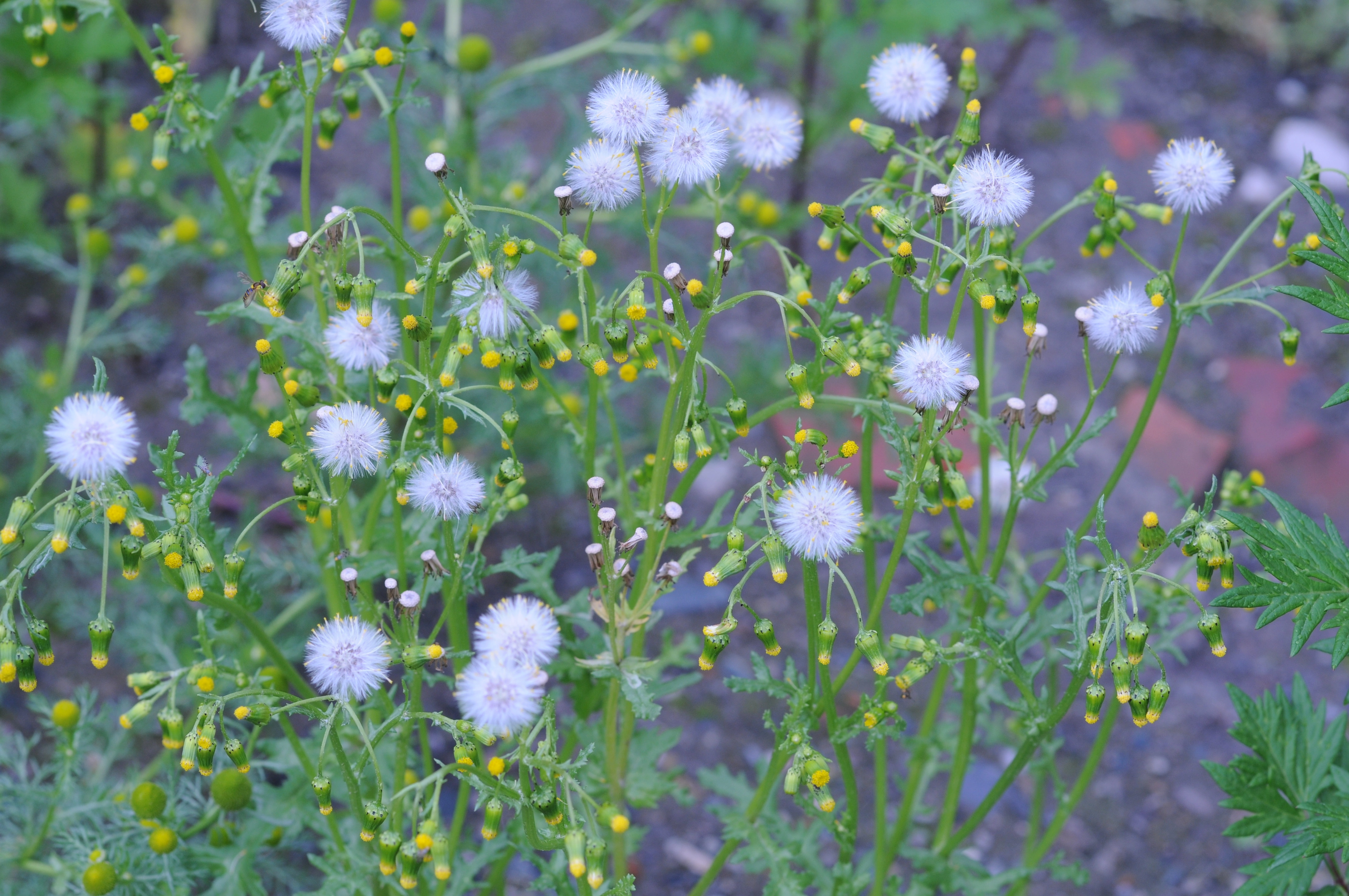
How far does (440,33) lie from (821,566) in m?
3.31

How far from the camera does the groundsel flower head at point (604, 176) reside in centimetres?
188

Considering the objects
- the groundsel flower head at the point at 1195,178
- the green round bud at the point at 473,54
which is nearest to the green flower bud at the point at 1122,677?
the groundsel flower head at the point at 1195,178

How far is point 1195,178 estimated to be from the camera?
206cm

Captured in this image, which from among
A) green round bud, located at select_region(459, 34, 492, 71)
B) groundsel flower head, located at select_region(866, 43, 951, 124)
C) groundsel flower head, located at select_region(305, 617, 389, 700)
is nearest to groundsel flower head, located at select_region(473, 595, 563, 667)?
groundsel flower head, located at select_region(305, 617, 389, 700)

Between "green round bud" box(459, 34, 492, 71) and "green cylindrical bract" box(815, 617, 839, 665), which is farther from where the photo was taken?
"green round bud" box(459, 34, 492, 71)

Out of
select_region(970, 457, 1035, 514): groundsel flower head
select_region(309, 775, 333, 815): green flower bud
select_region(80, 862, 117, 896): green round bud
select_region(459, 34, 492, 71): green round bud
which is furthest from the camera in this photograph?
select_region(970, 457, 1035, 514): groundsel flower head

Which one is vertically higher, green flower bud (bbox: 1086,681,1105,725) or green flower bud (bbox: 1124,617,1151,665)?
green flower bud (bbox: 1124,617,1151,665)

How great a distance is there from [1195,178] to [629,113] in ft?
3.36

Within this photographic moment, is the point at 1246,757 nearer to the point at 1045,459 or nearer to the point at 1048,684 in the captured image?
the point at 1048,684

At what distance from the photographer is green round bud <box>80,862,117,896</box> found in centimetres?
221

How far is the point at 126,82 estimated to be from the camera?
193 inches

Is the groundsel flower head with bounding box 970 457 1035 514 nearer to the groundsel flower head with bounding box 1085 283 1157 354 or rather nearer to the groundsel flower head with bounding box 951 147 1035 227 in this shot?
the groundsel flower head with bounding box 1085 283 1157 354

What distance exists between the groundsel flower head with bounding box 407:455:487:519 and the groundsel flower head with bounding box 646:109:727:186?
0.58 meters

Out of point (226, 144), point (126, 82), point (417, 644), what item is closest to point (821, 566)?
point (417, 644)
